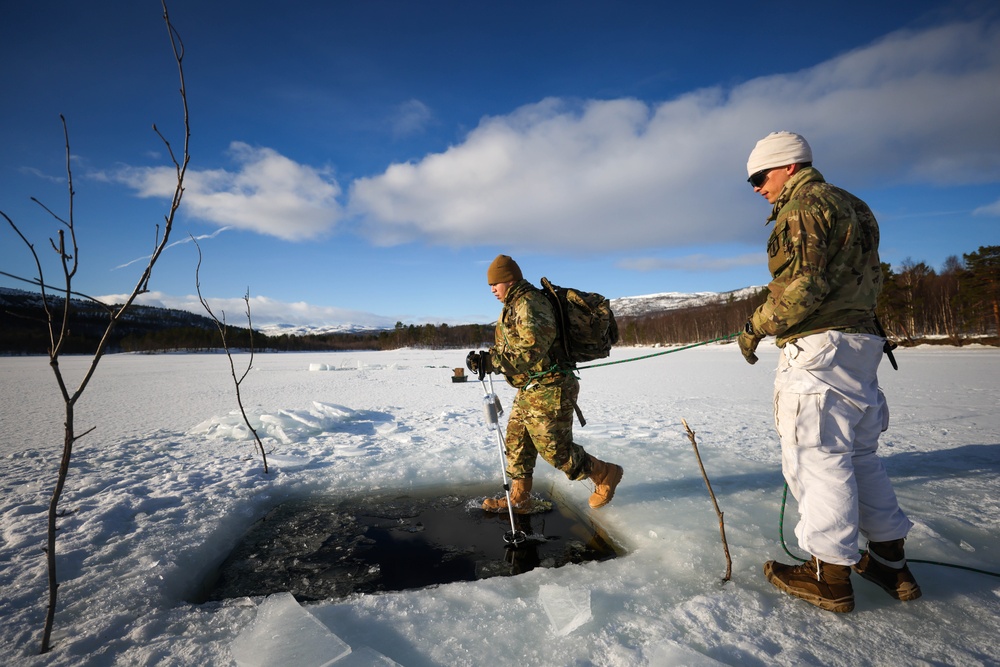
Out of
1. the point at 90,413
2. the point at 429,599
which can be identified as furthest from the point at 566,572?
the point at 90,413

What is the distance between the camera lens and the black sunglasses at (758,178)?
2.31m

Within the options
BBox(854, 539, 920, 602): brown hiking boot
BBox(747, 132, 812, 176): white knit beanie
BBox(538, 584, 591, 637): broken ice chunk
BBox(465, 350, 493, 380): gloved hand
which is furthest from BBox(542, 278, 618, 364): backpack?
BBox(854, 539, 920, 602): brown hiking boot

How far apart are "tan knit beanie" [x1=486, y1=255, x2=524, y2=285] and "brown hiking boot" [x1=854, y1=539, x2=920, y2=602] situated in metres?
2.58

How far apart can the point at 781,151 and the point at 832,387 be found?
1221mm

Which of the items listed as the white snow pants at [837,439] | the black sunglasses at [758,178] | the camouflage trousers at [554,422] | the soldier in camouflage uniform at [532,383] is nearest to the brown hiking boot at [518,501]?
the soldier in camouflage uniform at [532,383]

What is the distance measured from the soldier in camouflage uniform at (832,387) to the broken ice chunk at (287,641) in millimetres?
2127

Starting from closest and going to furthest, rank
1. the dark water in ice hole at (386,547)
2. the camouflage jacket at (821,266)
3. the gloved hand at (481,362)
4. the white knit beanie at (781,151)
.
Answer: the camouflage jacket at (821,266), the white knit beanie at (781,151), the dark water in ice hole at (386,547), the gloved hand at (481,362)

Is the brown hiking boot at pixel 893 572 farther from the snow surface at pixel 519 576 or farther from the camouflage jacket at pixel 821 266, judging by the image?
the camouflage jacket at pixel 821 266

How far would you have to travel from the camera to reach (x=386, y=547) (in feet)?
9.57

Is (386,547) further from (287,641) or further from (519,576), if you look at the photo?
(287,641)

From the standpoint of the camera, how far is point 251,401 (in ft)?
34.6

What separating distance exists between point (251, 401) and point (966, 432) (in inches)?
505

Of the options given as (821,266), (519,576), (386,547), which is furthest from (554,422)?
(821,266)

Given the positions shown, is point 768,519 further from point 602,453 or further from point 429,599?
point 429,599
